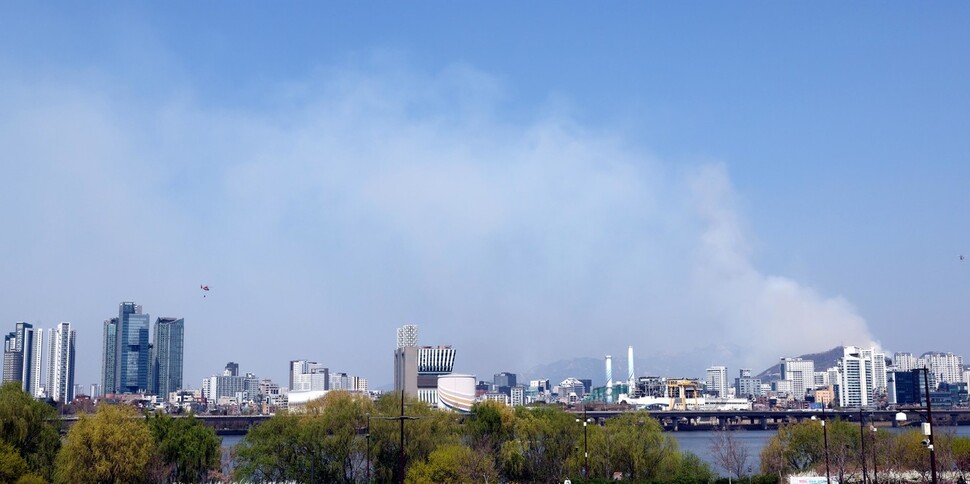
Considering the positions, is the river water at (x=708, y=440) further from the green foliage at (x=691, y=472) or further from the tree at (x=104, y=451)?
the tree at (x=104, y=451)

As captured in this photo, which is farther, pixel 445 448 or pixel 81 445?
Answer: pixel 445 448

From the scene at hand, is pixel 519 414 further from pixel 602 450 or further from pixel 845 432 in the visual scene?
pixel 845 432

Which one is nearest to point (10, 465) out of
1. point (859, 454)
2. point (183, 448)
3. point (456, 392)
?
point (183, 448)

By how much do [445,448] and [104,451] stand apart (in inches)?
657

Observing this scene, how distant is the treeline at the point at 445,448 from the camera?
52.0 meters

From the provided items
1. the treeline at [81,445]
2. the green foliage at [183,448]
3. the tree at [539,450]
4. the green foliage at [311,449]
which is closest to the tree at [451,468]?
the green foliage at [311,449]

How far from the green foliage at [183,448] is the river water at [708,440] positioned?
145 ft

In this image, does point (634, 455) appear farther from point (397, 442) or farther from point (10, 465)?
point (10, 465)

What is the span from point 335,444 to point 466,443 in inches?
355

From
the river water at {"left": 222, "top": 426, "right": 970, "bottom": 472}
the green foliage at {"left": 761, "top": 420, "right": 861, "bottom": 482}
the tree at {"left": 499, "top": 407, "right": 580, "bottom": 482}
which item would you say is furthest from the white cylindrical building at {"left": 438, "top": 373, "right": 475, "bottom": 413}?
the tree at {"left": 499, "top": 407, "right": 580, "bottom": 482}

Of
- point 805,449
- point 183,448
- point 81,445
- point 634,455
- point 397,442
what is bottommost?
point 805,449

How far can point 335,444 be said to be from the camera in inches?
2069

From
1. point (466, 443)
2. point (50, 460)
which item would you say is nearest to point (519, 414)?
point (466, 443)

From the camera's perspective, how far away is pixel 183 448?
172 ft
